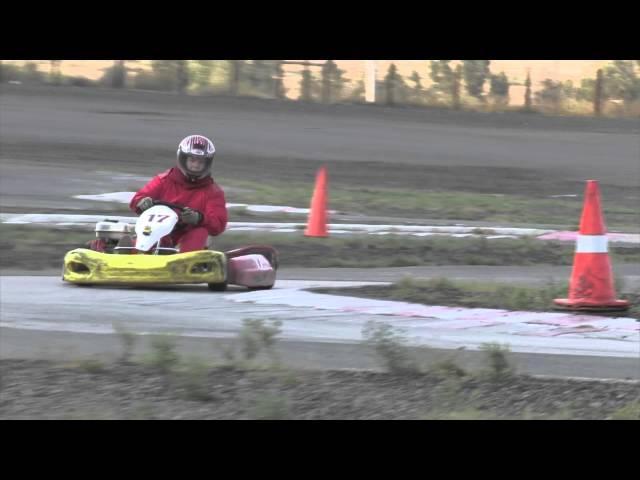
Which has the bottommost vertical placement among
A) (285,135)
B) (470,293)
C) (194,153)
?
(285,135)

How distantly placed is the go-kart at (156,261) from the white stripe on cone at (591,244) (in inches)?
108

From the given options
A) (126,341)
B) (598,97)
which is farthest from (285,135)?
(126,341)

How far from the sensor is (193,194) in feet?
37.7

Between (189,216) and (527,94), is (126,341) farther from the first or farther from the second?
(527,94)

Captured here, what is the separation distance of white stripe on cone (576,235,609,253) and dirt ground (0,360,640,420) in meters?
2.72

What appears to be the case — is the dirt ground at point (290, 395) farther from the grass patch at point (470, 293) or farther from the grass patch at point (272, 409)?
the grass patch at point (470, 293)

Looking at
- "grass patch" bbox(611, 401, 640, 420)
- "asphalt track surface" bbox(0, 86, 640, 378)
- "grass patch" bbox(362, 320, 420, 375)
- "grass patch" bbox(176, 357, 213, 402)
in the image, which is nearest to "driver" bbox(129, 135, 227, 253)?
"grass patch" bbox(362, 320, 420, 375)

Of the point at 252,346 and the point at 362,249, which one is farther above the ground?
the point at 252,346

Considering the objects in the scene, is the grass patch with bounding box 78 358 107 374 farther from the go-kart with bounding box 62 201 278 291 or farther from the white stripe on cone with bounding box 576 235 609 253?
the white stripe on cone with bounding box 576 235 609 253

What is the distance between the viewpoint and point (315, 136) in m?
32.8

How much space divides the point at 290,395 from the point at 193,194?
193 inches

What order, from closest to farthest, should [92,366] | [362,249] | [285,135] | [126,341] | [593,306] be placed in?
[92,366] < [126,341] < [593,306] < [362,249] < [285,135]

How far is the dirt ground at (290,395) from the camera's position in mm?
6426
